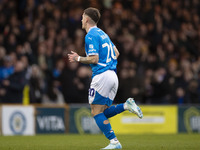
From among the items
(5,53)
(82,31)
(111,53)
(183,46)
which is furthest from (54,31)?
(111,53)

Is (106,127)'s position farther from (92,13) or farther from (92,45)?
(92,13)

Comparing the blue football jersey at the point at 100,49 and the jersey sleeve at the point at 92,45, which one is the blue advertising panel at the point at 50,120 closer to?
the blue football jersey at the point at 100,49

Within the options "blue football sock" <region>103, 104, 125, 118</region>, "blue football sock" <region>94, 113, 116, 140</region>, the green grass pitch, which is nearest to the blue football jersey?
"blue football sock" <region>103, 104, 125, 118</region>

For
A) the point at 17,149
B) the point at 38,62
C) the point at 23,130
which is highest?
the point at 38,62

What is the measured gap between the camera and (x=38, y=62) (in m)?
14.8

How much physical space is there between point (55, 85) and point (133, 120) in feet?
9.01

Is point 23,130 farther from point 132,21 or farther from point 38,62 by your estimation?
point 132,21

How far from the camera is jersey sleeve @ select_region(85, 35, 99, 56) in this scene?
23.4 feet

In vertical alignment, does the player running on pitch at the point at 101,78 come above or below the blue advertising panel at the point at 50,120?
above

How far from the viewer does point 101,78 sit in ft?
23.6

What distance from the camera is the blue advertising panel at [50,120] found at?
13836mm

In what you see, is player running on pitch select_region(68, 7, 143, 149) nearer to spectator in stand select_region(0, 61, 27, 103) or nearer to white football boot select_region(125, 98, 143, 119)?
white football boot select_region(125, 98, 143, 119)

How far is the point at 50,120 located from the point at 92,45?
724 cm

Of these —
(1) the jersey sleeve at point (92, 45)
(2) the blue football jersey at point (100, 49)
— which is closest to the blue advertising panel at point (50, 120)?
(2) the blue football jersey at point (100, 49)
